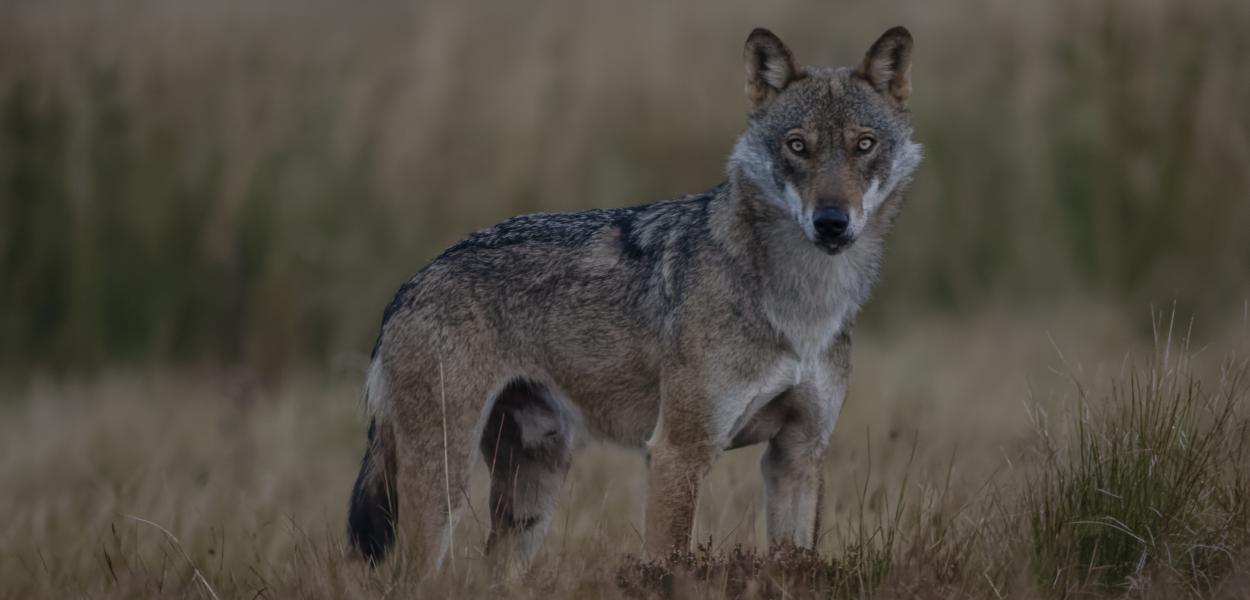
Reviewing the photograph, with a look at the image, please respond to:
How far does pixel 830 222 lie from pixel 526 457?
1.71 meters

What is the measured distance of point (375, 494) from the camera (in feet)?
19.3

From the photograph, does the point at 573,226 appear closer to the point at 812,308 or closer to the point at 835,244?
the point at 812,308

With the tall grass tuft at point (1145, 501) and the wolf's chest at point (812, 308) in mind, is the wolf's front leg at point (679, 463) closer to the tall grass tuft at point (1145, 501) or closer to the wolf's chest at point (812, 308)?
the wolf's chest at point (812, 308)

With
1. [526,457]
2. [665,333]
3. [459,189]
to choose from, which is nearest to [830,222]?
[665,333]

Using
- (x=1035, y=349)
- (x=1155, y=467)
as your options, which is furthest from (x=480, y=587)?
(x=1035, y=349)

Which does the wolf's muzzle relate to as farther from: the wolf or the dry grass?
the dry grass

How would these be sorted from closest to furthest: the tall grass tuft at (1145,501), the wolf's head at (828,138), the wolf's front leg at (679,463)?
the tall grass tuft at (1145,501) → the wolf's head at (828,138) → the wolf's front leg at (679,463)

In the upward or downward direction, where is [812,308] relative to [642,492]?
upward

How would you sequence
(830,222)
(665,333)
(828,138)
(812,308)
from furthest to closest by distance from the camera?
1. (665,333)
2. (812,308)
3. (828,138)
4. (830,222)

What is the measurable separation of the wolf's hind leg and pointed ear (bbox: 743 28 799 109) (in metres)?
1.38

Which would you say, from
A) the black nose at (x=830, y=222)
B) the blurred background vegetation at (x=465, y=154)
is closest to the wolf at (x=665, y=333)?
the black nose at (x=830, y=222)

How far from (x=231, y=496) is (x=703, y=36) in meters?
5.83

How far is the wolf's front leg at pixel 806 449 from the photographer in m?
5.46

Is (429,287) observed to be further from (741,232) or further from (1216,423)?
(1216,423)
